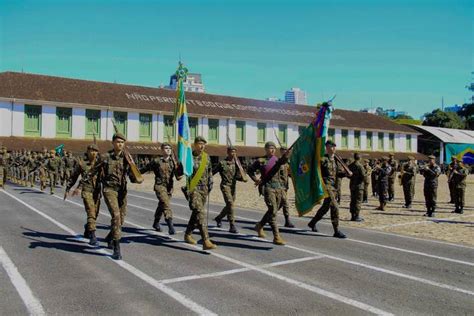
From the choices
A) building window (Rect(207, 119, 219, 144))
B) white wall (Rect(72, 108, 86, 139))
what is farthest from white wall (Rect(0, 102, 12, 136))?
building window (Rect(207, 119, 219, 144))

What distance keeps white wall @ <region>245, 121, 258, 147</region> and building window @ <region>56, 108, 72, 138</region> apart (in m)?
18.0

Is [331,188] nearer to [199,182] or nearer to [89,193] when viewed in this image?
[199,182]

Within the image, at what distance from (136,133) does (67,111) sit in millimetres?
6252

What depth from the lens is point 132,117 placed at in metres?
41.3

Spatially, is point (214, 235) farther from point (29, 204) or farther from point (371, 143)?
point (371, 143)

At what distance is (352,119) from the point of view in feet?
195

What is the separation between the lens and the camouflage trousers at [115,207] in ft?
25.1

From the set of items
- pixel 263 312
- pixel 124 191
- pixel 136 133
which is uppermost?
pixel 136 133

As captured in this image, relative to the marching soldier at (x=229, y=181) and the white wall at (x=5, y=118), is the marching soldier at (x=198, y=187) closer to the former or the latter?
the marching soldier at (x=229, y=181)

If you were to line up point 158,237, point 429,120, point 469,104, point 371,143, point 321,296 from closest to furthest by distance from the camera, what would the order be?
point 321,296, point 158,237, point 371,143, point 469,104, point 429,120

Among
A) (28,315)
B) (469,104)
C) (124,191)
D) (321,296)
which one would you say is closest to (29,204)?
(124,191)

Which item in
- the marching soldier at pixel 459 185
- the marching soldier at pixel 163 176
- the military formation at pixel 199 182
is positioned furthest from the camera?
the marching soldier at pixel 459 185

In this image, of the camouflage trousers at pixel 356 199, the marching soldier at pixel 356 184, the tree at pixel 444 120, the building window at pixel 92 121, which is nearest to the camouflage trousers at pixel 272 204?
the marching soldier at pixel 356 184

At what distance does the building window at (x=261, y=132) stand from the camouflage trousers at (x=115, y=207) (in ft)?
136
